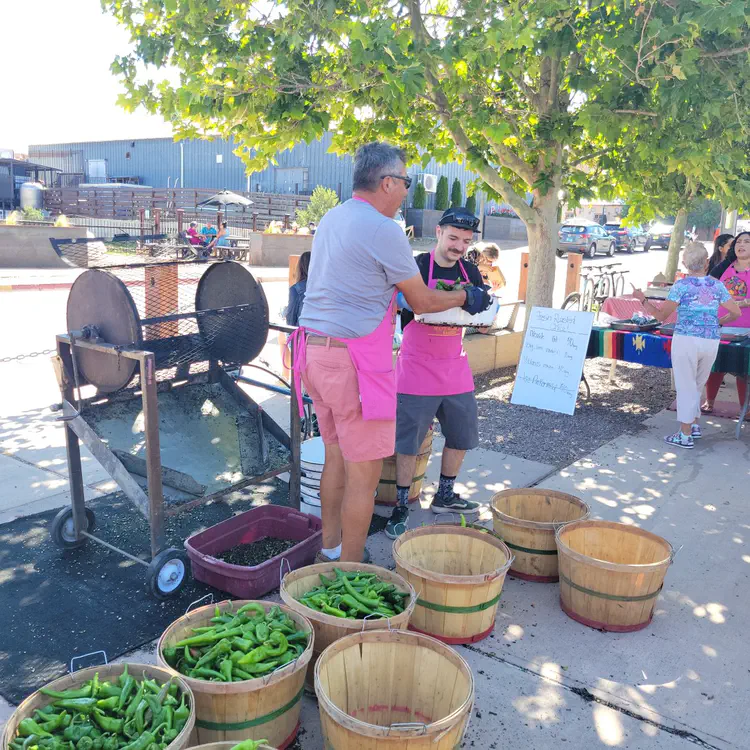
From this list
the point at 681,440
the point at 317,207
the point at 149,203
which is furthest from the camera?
the point at 149,203

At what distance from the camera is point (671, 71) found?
5727mm

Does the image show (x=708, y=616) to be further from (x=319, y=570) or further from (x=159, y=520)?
(x=159, y=520)

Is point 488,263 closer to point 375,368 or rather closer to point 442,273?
point 442,273

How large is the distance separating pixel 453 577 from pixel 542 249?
563 cm

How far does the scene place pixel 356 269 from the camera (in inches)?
130

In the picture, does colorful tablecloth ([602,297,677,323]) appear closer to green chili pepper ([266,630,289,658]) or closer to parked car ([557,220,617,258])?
green chili pepper ([266,630,289,658])

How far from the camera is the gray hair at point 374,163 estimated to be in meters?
3.30

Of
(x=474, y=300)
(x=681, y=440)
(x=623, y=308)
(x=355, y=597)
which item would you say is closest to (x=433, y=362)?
(x=474, y=300)

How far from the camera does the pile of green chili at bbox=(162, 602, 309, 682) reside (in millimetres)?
2447

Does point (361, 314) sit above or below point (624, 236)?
below

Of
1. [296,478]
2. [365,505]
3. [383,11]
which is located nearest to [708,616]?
[365,505]

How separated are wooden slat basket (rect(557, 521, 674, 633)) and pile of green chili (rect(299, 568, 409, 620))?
95 cm

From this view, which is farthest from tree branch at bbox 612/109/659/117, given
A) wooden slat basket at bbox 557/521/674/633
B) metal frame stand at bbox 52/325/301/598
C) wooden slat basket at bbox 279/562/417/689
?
wooden slat basket at bbox 279/562/417/689

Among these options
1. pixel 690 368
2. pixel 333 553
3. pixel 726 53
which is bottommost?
→ pixel 333 553
